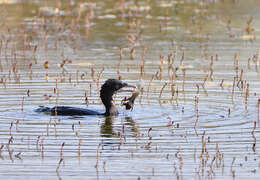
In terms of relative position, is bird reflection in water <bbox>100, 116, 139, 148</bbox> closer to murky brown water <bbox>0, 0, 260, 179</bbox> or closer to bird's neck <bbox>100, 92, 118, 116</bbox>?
murky brown water <bbox>0, 0, 260, 179</bbox>

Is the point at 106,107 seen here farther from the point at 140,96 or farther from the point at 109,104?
the point at 140,96

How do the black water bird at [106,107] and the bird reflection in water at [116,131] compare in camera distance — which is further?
the black water bird at [106,107]

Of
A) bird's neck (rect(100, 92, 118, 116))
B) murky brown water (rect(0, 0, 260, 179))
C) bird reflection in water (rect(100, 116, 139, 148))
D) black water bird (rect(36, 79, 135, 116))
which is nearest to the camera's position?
murky brown water (rect(0, 0, 260, 179))

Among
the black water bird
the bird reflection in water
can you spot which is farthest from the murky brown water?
the black water bird

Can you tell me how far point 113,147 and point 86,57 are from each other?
8991 millimetres

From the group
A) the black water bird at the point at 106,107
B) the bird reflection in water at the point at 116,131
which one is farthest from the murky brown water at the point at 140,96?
the black water bird at the point at 106,107

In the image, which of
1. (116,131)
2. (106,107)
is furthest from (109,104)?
(116,131)

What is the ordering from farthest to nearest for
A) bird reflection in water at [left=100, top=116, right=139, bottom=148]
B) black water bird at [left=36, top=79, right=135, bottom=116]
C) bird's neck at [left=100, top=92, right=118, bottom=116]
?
1. bird's neck at [left=100, top=92, right=118, bottom=116]
2. black water bird at [left=36, top=79, right=135, bottom=116]
3. bird reflection in water at [left=100, top=116, right=139, bottom=148]

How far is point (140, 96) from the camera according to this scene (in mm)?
15812

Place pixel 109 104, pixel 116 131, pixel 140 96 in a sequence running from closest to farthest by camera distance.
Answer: pixel 116 131, pixel 109 104, pixel 140 96

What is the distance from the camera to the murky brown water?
10.3 m

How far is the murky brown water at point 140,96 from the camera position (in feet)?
33.9

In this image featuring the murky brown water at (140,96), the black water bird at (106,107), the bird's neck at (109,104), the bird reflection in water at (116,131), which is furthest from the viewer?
the bird's neck at (109,104)

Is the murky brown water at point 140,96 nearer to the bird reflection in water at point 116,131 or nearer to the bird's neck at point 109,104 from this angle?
the bird reflection in water at point 116,131
